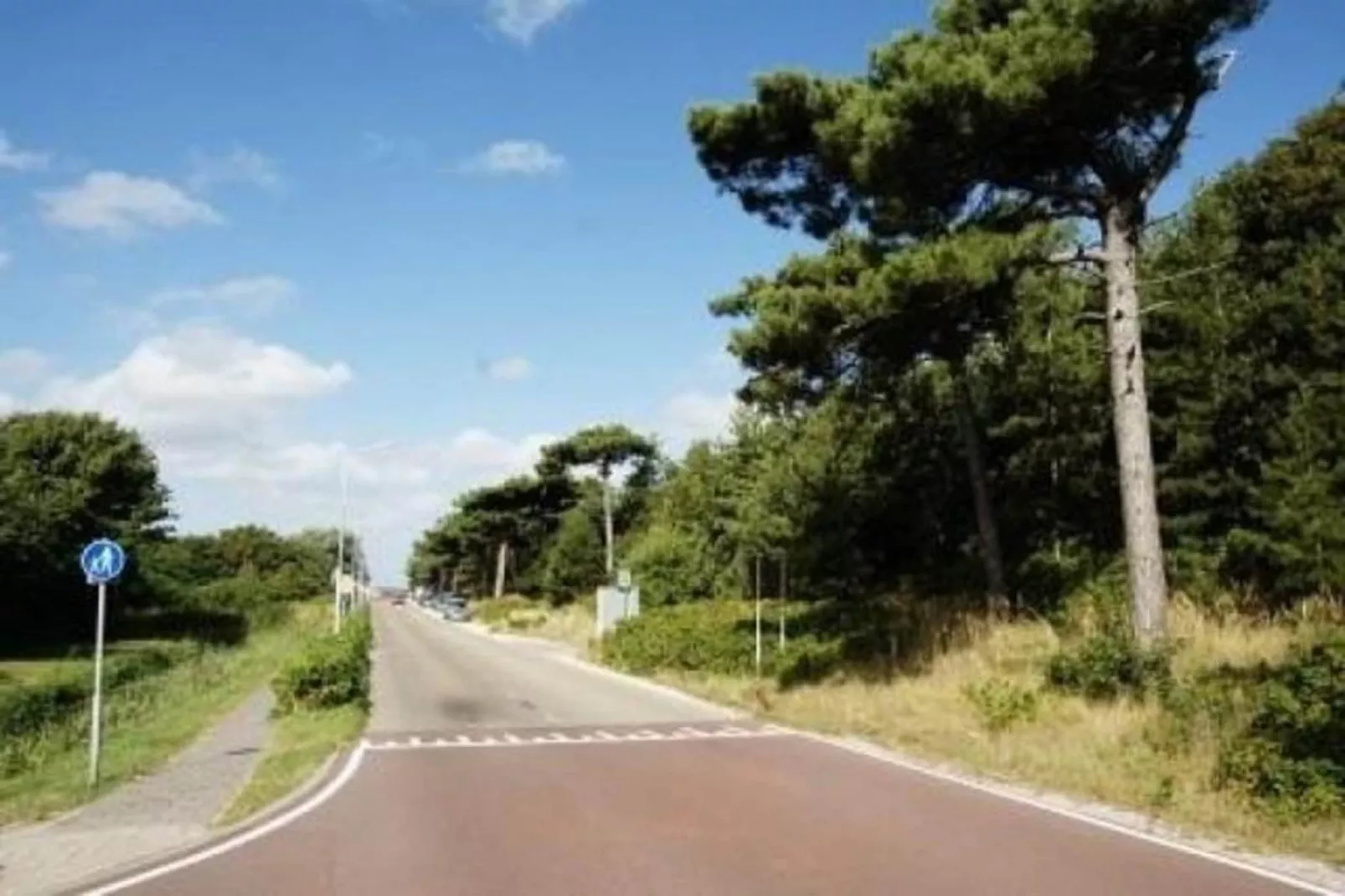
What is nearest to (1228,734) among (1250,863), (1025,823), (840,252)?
(1025,823)

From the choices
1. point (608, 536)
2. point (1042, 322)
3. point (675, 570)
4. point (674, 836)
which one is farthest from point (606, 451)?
point (674, 836)

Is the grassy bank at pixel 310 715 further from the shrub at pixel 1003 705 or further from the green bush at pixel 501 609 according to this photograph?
the green bush at pixel 501 609

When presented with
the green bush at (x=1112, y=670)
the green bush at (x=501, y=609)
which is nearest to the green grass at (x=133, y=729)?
the green bush at (x=1112, y=670)

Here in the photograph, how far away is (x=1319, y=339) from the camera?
28.0m

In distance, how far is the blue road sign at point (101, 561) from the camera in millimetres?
18234

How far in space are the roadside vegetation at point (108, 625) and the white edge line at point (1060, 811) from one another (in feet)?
31.9

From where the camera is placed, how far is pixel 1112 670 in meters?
20.6

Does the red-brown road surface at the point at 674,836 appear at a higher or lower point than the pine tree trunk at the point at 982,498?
lower

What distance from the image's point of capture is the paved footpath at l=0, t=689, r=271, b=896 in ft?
38.5

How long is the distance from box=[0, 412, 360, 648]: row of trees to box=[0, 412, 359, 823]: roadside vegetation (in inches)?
3.3

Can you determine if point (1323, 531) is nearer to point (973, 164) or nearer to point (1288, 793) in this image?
point (973, 164)

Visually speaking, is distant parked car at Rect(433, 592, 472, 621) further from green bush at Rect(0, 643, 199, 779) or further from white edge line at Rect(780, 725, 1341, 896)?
white edge line at Rect(780, 725, 1341, 896)

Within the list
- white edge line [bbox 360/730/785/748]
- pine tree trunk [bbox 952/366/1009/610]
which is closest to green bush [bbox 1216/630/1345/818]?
white edge line [bbox 360/730/785/748]

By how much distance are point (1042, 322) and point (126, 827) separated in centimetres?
2849
